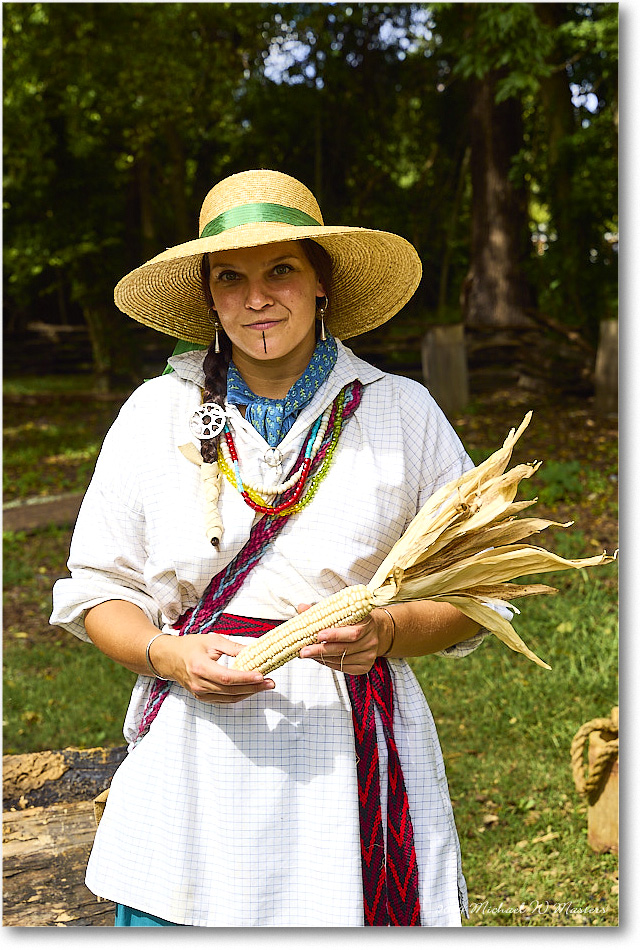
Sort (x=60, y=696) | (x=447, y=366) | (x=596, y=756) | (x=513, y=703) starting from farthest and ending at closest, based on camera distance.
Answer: (x=447, y=366)
(x=60, y=696)
(x=513, y=703)
(x=596, y=756)

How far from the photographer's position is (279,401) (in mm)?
1723

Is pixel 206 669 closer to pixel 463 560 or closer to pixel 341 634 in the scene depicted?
pixel 341 634

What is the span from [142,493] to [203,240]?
1.47 ft

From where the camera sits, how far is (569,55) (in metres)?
7.38

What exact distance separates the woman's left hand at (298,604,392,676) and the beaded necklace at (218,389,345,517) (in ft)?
0.62

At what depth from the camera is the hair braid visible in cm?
167

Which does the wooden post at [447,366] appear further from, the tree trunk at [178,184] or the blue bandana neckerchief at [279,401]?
the blue bandana neckerchief at [279,401]

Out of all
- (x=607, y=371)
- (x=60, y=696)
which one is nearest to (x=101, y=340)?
(x=607, y=371)

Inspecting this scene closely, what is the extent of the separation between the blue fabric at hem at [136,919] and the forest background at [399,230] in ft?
4.98

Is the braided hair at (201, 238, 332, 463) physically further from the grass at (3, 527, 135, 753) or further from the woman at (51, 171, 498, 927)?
the grass at (3, 527, 135, 753)

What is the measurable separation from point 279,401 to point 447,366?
6.14 meters

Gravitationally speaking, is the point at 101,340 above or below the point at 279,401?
below

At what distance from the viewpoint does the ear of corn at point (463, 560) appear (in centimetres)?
149

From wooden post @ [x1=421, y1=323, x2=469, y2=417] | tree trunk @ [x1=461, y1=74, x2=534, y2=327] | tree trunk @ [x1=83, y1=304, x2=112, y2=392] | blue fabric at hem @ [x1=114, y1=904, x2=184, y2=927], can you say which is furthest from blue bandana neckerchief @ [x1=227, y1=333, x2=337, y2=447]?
tree trunk @ [x1=83, y1=304, x2=112, y2=392]
